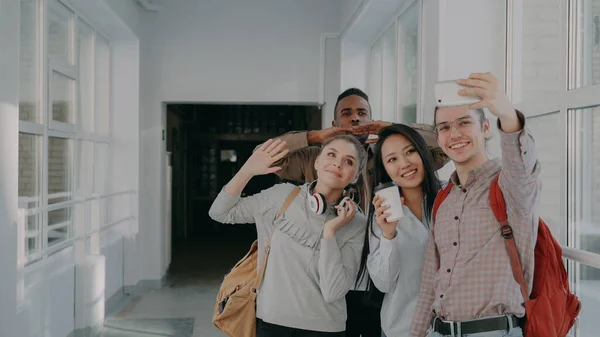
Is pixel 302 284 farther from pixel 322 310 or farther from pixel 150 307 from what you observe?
pixel 150 307

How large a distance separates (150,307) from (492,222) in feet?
14.5

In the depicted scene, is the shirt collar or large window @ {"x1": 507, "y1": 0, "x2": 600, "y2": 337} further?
large window @ {"x1": 507, "y1": 0, "x2": 600, "y2": 337}

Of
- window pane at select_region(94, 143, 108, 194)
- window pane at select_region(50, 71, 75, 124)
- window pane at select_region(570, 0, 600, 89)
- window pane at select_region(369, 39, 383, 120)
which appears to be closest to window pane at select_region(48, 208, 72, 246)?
window pane at select_region(50, 71, 75, 124)

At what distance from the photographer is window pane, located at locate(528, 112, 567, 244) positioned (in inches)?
81.4

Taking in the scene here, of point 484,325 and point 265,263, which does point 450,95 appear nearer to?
point 484,325

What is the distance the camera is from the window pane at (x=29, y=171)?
3520mm

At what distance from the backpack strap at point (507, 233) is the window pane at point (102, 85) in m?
4.66

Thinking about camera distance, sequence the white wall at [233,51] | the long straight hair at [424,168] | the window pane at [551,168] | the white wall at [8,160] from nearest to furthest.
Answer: the long straight hair at [424,168], the window pane at [551,168], the white wall at [8,160], the white wall at [233,51]

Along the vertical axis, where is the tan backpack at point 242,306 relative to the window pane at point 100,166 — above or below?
below

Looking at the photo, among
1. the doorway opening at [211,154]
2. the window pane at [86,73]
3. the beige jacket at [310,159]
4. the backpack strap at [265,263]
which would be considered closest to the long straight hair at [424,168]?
the beige jacket at [310,159]

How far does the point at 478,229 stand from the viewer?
143 centimetres

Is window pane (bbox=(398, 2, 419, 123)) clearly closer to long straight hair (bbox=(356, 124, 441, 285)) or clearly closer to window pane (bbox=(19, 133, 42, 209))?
long straight hair (bbox=(356, 124, 441, 285))

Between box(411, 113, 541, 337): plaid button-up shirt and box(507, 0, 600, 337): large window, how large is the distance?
55 centimetres

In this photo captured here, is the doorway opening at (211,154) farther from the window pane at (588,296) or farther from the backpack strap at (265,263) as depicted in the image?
the window pane at (588,296)
